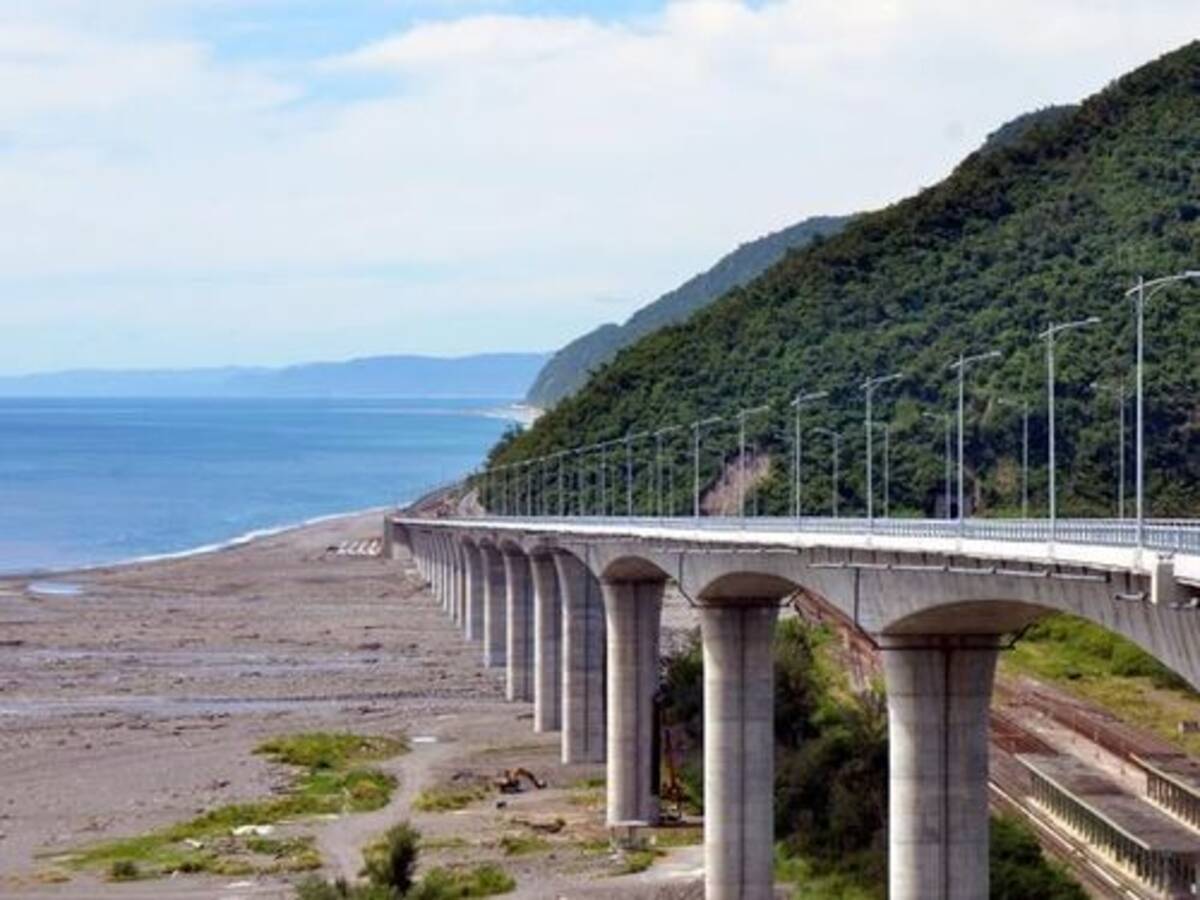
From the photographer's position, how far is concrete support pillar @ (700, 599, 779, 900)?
57.2 metres

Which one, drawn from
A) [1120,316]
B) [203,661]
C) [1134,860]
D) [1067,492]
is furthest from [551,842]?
[203,661]

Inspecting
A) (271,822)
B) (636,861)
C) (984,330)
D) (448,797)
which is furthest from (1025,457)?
(984,330)

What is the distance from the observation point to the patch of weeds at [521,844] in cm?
6262

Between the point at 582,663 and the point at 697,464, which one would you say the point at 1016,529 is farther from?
the point at 582,663

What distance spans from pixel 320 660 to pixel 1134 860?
220 ft

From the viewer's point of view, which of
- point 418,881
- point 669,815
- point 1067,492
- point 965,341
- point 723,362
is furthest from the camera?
point 723,362

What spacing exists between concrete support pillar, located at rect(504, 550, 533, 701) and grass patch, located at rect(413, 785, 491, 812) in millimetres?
26813

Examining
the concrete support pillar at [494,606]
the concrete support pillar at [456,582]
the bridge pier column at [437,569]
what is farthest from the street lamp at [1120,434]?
the bridge pier column at [437,569]

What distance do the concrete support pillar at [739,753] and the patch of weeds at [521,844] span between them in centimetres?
536

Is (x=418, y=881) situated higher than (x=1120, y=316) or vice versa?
(x=1120, y=316)

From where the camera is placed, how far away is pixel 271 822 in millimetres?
67562

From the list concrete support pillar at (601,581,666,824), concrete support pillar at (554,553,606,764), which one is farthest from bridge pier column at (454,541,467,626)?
concrete support pillar at (601,581,666,824)

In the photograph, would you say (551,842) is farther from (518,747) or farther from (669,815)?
(518,747)

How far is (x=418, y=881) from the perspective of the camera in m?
56.9
